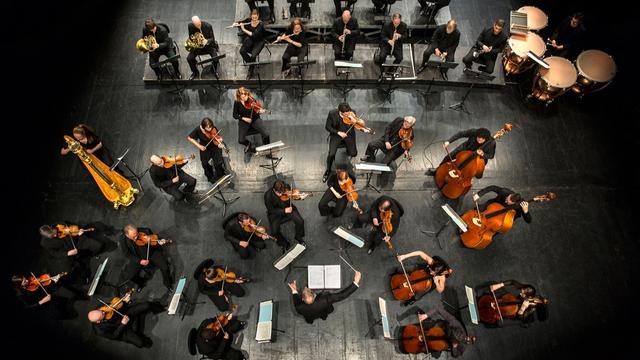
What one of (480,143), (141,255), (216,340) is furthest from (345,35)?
(216,340)

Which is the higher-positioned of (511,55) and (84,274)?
(511,55)

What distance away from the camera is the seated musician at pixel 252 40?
7.80 m

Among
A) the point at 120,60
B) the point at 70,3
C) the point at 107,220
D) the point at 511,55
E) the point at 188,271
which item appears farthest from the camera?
the point at 70,3

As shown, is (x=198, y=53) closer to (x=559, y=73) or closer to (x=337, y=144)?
(x=337, y=144)

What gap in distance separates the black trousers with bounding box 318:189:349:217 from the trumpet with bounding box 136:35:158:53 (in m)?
4.44

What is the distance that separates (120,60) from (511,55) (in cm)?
850

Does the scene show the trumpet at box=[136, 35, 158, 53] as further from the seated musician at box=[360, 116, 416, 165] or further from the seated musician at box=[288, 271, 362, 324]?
the seated musician at box=[288, 271, 362, 324]

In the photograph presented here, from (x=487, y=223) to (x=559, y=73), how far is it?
3.91 meters

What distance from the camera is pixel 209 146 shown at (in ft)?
22.0

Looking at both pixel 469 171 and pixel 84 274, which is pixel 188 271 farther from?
pixel 469 171

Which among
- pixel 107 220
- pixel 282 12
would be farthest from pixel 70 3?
pixel 107 220

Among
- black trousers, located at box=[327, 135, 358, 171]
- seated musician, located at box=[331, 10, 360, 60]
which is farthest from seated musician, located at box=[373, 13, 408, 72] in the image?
black trousers, located at box=[327, 135, 358, 171]

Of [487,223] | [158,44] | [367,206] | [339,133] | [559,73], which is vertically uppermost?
[158,44]

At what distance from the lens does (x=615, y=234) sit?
701 cm
